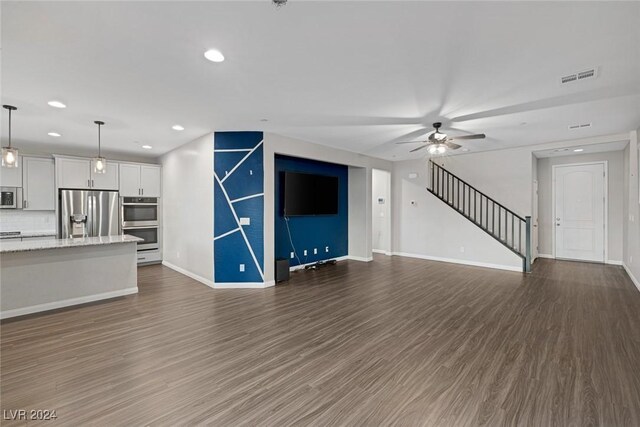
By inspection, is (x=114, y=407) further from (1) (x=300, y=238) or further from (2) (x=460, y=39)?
(1) (x=300, y=238)

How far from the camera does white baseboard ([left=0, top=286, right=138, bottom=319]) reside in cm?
364

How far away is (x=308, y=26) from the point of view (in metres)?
2.07

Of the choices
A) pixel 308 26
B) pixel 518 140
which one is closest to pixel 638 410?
pixel 308 26

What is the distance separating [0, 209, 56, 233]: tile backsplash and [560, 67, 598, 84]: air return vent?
9.10 m

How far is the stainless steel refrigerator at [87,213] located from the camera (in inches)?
230

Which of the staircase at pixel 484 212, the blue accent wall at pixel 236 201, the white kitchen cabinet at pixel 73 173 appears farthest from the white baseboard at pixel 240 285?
the staircase at pixel 484 212

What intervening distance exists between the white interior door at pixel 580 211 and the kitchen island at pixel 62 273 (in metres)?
9.68

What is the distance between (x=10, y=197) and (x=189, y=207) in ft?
11.2

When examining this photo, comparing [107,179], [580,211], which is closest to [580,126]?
[580,211]

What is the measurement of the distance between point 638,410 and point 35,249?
20.9 ft

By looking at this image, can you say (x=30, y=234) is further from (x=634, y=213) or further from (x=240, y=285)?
(x=634, y=213)

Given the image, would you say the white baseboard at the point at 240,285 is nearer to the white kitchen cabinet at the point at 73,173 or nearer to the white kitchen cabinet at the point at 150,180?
the white kitchen cabinet at the point at 150,180

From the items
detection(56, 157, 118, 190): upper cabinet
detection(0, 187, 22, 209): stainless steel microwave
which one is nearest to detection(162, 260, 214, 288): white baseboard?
detection(56, 157, 118, 190): upper cabinet

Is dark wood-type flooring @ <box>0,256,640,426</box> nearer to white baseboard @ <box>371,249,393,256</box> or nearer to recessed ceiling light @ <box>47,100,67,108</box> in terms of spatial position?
recessed ceiling light @ <box>47,100,67,108</box>
